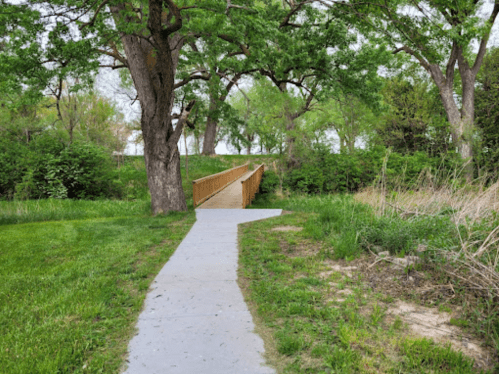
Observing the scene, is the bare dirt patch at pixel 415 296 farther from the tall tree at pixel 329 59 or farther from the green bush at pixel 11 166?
the green bush at pixel 11 166

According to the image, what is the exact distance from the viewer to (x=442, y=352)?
277cm

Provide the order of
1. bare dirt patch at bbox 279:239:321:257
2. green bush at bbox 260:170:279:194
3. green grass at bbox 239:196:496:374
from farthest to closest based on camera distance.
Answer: green bush at bbox 260:170:279:194
bare dirt patch at bbox 279:239:321:257
green grass at bbox 239:196:496:374

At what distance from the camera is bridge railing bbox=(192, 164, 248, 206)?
1230cm

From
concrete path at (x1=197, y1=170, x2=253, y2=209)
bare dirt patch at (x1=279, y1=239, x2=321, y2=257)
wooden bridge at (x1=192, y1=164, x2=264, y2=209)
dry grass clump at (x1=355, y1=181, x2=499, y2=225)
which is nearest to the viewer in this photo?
dry grass clump at (x1=355, y1=181, x2=499, y2=225)

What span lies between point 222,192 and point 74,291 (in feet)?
39.0

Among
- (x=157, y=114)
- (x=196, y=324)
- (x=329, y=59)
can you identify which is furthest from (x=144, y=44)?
(x=196, y=324)

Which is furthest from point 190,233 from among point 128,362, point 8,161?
point 8,161

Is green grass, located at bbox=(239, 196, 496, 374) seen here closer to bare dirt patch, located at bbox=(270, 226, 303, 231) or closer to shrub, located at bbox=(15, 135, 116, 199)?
bare dirt patch, located at bbox=(270, 226, 303, 231)

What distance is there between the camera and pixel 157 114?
959 centimetres

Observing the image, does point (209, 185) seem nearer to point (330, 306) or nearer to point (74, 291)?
point (74, 291)

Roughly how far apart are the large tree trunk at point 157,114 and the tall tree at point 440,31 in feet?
15.2

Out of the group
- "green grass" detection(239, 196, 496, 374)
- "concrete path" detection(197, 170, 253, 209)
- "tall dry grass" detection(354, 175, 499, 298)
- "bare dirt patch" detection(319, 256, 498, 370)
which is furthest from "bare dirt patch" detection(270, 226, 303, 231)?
"concrete path" detection(197, 170, 253, 209)

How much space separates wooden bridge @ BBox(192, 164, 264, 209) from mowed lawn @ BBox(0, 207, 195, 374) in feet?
12.7

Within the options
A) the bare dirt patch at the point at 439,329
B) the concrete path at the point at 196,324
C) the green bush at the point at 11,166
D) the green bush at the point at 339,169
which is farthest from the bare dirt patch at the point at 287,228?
the green bush at the point at 11,166
